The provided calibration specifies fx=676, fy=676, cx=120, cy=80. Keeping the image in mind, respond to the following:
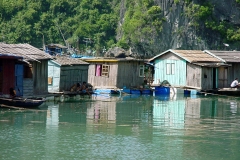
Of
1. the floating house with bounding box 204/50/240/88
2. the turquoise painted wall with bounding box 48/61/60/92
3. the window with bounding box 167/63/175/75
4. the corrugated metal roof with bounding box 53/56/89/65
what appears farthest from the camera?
the window with bounding box 167/63/175/75

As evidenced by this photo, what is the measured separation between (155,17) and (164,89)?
18.4 metres

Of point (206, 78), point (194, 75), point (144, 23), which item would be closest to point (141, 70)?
point (194, 75)

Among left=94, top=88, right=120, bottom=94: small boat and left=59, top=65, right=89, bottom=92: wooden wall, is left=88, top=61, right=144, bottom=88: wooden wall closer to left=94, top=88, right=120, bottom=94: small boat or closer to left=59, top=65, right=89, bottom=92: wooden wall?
left=94, top=88, right=120, bottom=94: small boat

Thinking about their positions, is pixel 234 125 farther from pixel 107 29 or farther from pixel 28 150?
pixel 107 29

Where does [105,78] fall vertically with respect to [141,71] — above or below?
below

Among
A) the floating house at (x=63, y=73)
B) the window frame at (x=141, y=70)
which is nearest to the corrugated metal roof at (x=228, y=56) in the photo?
the window frame at (x=141, y=70)

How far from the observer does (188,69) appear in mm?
44906

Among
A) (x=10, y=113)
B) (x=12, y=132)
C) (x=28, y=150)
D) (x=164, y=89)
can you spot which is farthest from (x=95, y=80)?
(x=28, y=150)

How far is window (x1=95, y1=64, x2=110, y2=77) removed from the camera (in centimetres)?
4381

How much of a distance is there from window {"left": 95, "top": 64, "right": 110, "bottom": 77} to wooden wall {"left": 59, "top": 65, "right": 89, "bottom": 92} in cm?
361

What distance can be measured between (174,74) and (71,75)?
9.39m

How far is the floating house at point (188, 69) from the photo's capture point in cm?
4441

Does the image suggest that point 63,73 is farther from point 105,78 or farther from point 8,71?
point 8,71

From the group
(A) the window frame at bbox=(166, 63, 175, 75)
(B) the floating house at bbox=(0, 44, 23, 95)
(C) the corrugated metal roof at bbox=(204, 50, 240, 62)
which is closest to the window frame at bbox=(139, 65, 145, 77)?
(A) the window frame at bbox=(166, 63, 175, 75)
